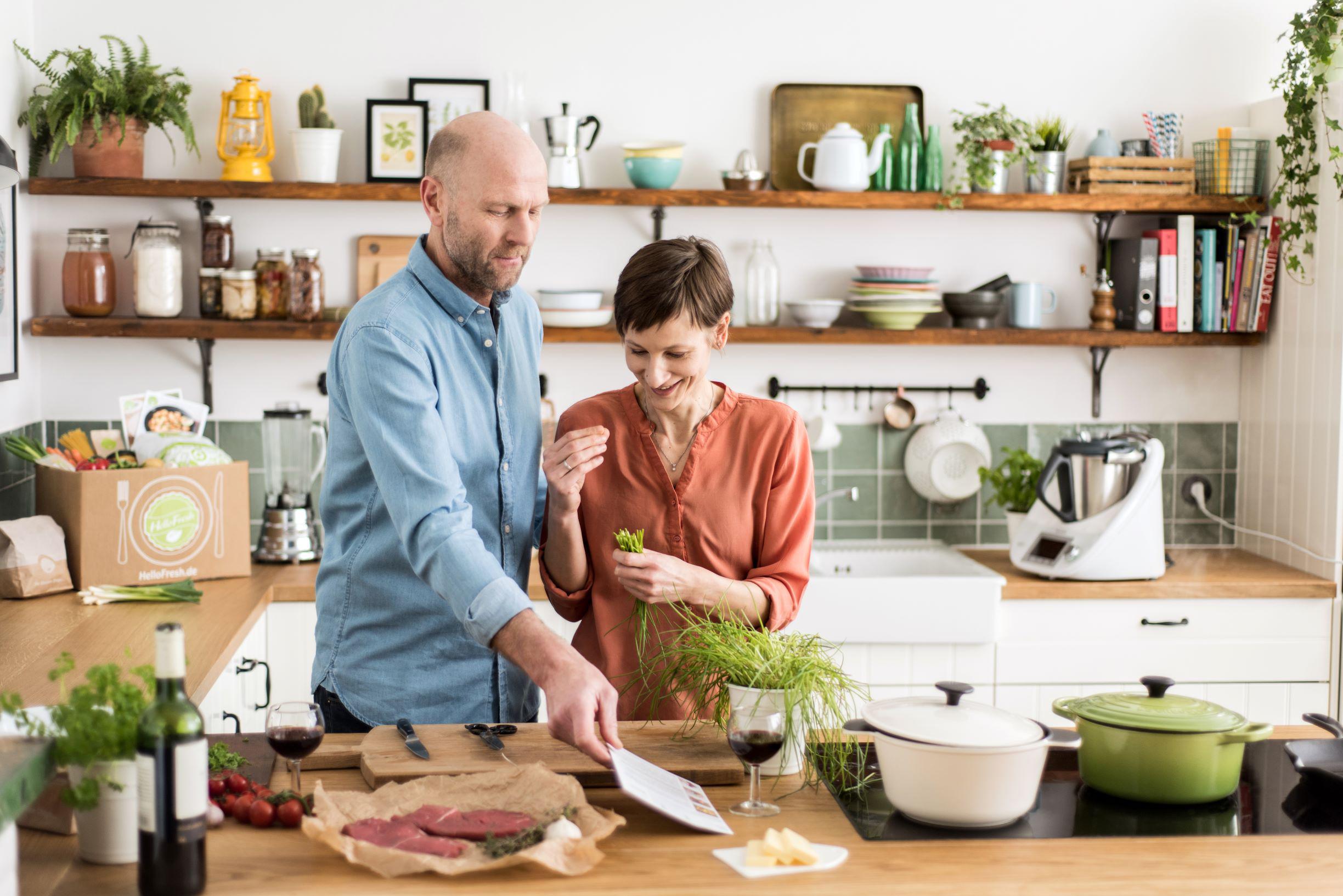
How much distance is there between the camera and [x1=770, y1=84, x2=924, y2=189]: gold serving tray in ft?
12.7

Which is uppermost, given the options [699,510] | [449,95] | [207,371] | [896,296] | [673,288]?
[449,95]

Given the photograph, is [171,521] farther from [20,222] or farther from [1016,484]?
[1016,484]

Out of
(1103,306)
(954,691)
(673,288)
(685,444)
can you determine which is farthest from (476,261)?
(1103,306)

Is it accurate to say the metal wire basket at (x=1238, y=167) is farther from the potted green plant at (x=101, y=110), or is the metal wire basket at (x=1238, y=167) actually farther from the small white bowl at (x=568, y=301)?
the potted green plant at (x=101, y=110)

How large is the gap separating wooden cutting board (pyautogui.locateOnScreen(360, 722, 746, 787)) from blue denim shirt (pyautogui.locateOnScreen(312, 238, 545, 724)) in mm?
228

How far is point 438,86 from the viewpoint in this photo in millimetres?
3764

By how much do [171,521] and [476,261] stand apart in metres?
1.57

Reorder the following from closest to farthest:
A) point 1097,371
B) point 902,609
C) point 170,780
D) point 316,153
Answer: point 170,780 < point 902,609 < point 316,153 < point 1097,371

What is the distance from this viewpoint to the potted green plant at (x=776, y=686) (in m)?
1.63

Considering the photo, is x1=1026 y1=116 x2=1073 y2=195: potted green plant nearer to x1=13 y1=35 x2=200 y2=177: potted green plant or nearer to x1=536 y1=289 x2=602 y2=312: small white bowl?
x1=536 y1=289 x2=602 y2=312: small white bowl

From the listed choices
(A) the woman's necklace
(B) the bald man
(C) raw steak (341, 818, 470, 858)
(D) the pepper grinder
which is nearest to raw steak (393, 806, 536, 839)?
(C) raw steak (341, 818, 470, 858)

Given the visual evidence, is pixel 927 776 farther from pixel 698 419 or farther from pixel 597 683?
pixel 698 419

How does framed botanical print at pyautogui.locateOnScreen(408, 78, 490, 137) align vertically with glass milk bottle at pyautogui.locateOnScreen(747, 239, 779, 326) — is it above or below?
above

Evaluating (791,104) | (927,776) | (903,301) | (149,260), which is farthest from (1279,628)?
(149,260)
